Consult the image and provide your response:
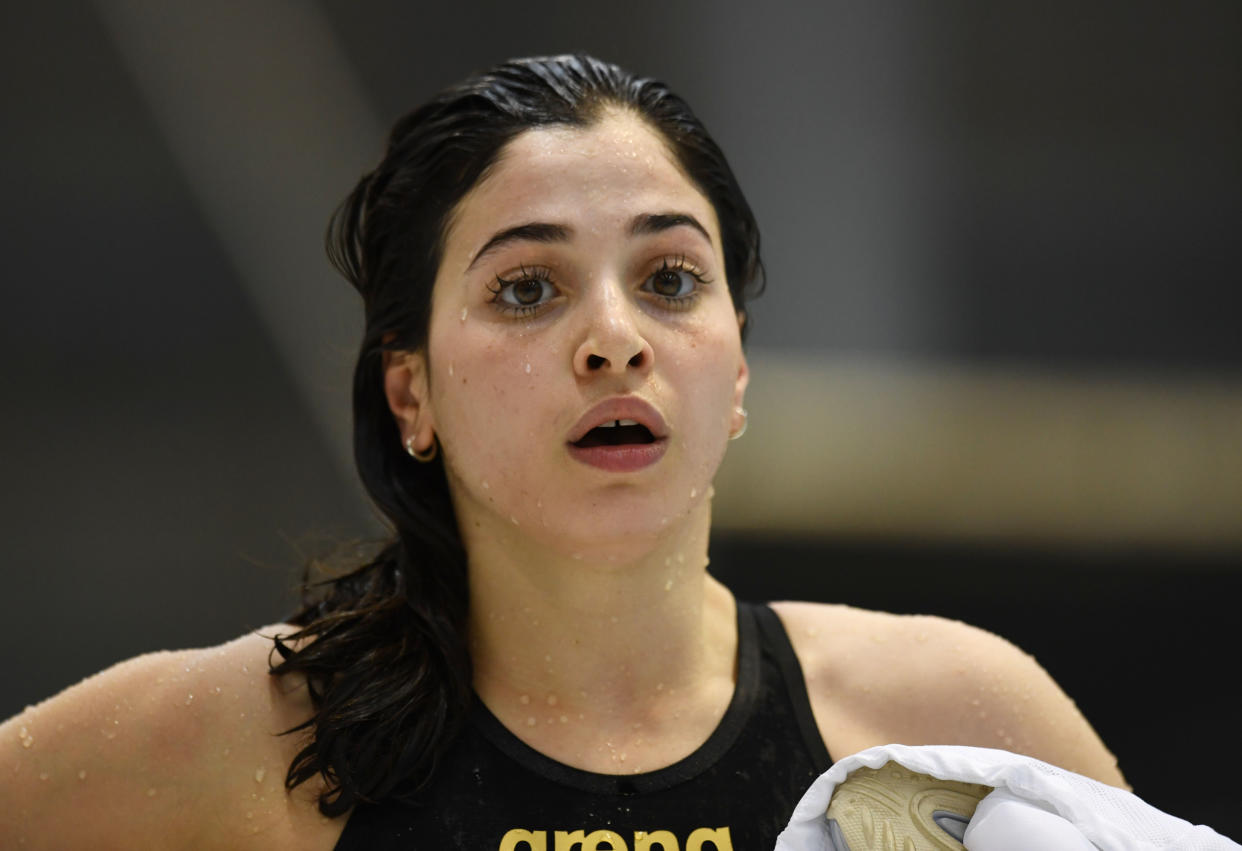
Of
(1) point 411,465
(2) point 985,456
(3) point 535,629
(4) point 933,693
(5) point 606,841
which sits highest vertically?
(1) point 411,465

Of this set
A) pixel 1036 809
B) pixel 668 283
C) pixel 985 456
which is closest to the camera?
pixel 1036 809

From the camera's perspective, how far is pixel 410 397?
55.0 inches

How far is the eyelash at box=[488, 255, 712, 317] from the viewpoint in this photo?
1243 mm

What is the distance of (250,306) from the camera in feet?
7.27

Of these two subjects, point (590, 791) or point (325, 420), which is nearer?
point (590, 791)

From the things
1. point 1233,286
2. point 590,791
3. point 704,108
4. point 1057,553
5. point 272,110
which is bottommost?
point 1057,553

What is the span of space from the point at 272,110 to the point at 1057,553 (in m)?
1.57

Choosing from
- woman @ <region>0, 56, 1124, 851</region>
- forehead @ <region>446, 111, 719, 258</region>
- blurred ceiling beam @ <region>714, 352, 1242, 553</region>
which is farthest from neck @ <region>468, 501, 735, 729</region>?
blurred ceiling beam @ <region>714, 352, 1242, 553</region>

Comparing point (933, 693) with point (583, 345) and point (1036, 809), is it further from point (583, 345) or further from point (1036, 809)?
point (583, 345)

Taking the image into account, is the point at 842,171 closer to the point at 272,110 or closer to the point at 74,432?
the point at 272,110

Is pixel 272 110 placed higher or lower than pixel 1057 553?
higher

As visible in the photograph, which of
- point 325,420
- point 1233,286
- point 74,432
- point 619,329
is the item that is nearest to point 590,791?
point 619,329

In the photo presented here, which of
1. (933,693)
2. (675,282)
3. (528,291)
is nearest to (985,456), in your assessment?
(933,693)

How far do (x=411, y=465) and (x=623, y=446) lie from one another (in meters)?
0.35
